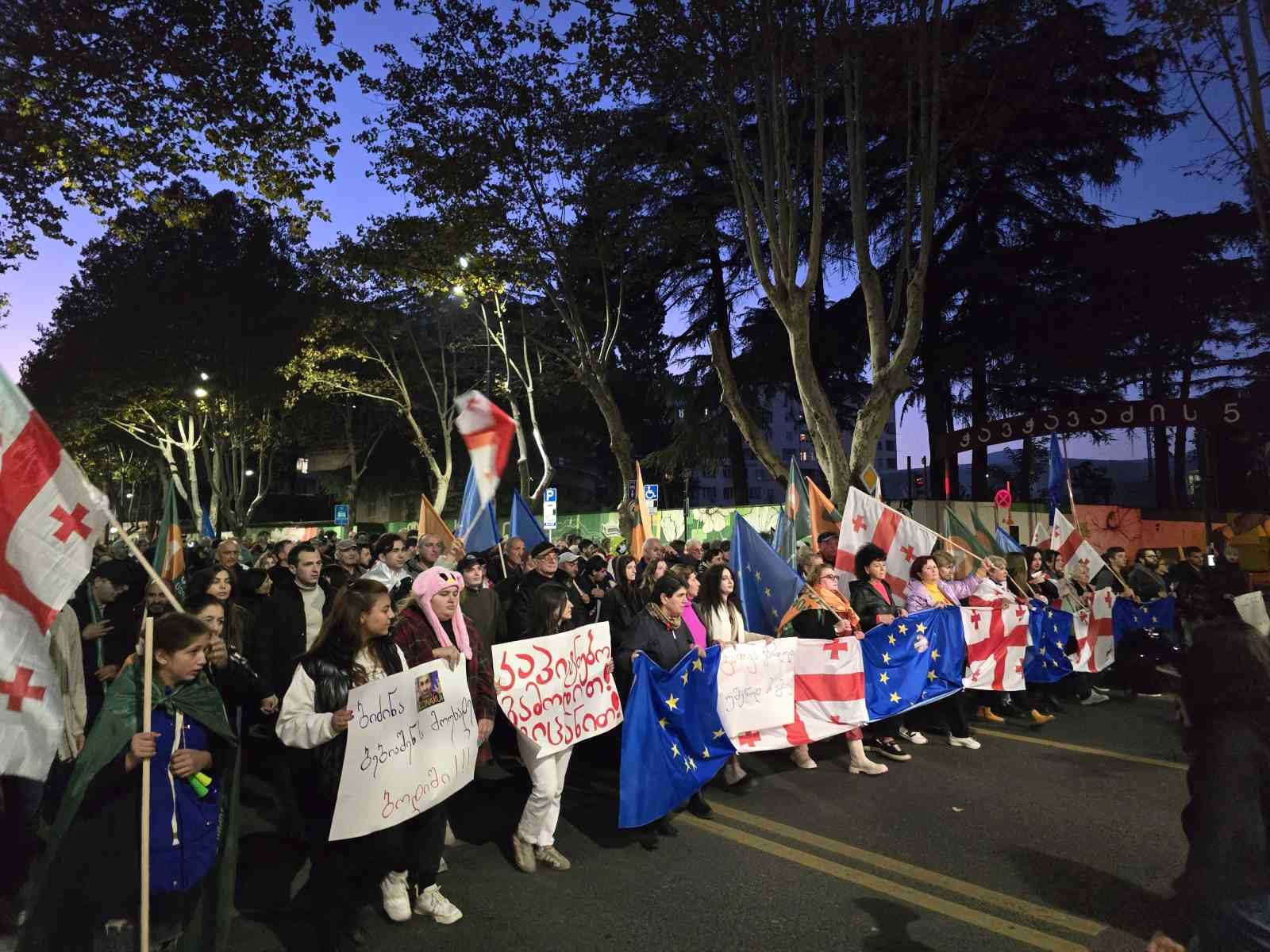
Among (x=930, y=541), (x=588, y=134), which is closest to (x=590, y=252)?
(x=588, y=134)

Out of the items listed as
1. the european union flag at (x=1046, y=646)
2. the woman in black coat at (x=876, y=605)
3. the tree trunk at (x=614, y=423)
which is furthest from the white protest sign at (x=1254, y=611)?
the tree trunk at (x=614, y=423)

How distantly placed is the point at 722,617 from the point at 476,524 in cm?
323

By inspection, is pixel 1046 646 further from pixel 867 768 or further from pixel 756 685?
pixel 756 685

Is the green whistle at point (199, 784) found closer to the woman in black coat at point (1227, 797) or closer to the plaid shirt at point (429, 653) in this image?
the plaid shirt at point (429, 653)

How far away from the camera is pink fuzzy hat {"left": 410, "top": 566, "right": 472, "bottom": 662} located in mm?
4617

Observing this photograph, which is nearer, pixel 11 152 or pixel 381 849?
pixel 381 849

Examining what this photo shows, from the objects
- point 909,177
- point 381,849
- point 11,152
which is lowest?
point 381,849

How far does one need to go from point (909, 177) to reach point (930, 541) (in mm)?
8128

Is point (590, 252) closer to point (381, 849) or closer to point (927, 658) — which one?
point (927, 658)

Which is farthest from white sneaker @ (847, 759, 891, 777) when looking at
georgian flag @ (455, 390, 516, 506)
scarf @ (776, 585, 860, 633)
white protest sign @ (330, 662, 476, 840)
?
georgian flag @ (455, 390, 516, 506)

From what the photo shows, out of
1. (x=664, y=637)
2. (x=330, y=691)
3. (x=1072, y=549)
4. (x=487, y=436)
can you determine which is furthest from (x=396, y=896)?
(x=1072, y=549)

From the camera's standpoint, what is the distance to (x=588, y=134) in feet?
59.2

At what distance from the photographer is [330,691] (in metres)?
3.79

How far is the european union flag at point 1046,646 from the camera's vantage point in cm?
842
